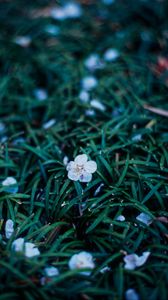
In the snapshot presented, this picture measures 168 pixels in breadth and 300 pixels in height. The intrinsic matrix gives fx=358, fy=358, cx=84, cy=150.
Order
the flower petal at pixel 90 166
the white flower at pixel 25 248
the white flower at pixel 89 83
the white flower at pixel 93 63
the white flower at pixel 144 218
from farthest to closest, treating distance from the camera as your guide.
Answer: the white flower at pixel 93 63
the white flower at pixel 89 83
the flower petal at pixel 90 166
the white flower at pixel 144 218
the white flower at pixel 25 248

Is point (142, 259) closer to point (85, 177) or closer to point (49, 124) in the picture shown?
point (85, 177)

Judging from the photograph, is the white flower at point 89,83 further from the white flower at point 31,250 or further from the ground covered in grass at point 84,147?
the white flower at point 31,250

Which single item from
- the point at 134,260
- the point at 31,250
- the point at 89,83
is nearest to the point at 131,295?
the point at 134,260

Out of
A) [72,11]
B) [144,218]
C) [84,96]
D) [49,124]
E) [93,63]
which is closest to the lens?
[144,218]

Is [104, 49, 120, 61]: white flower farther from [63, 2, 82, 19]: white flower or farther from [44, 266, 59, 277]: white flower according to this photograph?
[44, 266, 59, 277]: white flower

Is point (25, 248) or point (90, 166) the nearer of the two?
point (25, 248)

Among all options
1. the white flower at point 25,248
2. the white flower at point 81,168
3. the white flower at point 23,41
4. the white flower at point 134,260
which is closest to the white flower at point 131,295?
the white flower at point 134,260

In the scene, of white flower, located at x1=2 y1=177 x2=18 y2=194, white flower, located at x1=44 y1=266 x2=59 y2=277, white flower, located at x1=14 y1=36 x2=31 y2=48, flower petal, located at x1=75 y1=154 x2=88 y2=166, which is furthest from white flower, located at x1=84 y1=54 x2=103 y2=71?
white flower, located at x1=44 y1=266 x2=59 y2=277
